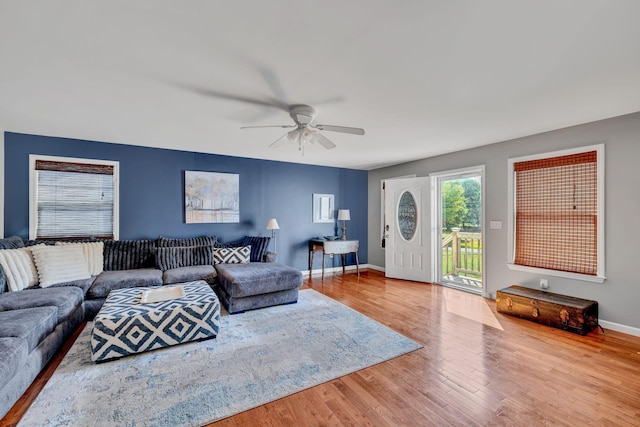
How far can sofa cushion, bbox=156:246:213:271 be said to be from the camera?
13.0 ft

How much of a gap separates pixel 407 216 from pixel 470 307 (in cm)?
206

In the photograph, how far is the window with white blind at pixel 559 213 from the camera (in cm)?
317

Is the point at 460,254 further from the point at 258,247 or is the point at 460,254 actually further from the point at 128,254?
the point at 128,254

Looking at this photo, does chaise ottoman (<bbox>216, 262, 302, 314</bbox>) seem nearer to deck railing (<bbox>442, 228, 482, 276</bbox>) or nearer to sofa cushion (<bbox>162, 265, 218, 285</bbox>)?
sofa cushion (<bbox>162, 265, 218, 285</bbox>)

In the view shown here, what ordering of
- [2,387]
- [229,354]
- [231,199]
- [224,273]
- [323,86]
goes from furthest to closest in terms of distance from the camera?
[231,199]
[224,273]
[229,354]
[323,86]
[2,387]

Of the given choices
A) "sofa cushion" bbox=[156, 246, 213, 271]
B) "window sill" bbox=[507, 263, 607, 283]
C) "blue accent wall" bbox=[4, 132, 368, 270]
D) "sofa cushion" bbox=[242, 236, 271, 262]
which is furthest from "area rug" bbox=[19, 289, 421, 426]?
"window sill" bbox=[507, 263, 607, 283]

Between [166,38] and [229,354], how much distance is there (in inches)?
97.2

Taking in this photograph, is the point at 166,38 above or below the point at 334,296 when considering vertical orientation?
above

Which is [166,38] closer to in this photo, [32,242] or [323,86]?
[323,86]

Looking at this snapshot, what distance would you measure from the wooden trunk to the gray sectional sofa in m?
2.71

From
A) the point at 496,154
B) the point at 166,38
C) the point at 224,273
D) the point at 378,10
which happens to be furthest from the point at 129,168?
the point at 496,154

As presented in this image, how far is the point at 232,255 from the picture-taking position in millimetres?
4480

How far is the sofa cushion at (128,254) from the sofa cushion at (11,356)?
2.02 metres

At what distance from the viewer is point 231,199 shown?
4.97 meters
